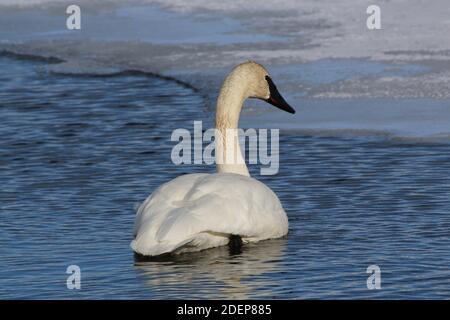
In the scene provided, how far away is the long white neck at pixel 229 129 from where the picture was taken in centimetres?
931

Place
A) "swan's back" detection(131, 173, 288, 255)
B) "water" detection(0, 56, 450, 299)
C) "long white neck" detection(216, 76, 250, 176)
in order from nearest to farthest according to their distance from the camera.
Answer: "water" detection(0, 56, 450, 299) → "swan's back" detection(131, 173, 288, 255) → "long white neck" detection(216, 76, 250, 176)

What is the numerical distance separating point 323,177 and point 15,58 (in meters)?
7.14

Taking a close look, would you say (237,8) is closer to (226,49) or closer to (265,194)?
(226,49)

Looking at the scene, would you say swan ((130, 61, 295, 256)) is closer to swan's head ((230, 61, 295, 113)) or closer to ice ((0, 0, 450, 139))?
swan's head ((230, 61, 295, 113))

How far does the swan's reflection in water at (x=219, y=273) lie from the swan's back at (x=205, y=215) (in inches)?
3.9

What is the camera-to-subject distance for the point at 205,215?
26.2ft

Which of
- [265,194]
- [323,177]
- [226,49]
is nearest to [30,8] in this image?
[226,49]

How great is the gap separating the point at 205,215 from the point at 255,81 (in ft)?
7.27

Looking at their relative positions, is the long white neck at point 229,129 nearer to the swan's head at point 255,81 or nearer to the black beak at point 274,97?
the swan's head at point 255,81

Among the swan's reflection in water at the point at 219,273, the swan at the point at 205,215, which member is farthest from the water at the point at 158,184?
the swan at the point at 205,215

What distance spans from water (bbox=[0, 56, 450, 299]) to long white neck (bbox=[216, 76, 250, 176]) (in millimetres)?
510

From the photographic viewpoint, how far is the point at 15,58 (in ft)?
53.4

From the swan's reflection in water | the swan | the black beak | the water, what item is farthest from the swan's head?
the swan's reflection in water

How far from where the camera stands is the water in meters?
7.44
